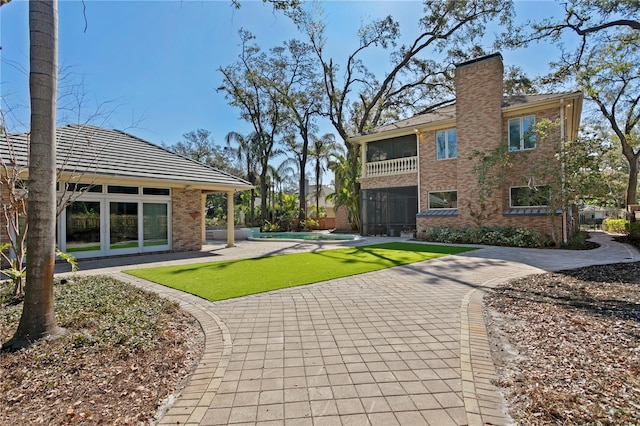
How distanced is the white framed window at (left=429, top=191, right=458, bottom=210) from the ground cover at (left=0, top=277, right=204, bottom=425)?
1587 centimetres

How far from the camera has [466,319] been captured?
4.89 meters

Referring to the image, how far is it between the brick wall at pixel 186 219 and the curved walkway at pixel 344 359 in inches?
305

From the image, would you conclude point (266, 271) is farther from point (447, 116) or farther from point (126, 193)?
point (447, 116)

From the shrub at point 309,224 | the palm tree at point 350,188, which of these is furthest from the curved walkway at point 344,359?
the shrub at point 309,224

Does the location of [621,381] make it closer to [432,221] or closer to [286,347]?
[286,347]

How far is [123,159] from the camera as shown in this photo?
12586 millimetres

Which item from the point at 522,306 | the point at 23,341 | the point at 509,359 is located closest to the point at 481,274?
the point at 522,306

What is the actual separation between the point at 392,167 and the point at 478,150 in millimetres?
5544

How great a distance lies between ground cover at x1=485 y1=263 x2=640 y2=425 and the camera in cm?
265

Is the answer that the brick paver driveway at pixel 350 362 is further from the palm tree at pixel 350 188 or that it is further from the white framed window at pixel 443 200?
the palm tree at pixel 350 188

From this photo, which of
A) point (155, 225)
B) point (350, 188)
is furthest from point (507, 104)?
point (155, 225)

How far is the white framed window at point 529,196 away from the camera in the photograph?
13902 millimetres

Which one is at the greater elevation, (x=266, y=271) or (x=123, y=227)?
(x=123, y=227)

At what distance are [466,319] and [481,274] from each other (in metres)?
3.95
